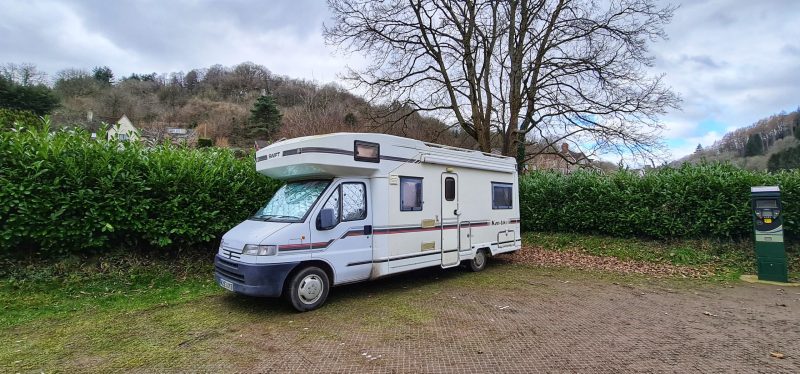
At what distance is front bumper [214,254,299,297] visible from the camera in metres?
5.37

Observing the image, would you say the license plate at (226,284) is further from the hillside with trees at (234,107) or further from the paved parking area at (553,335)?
the hillside with trees at (234,107)

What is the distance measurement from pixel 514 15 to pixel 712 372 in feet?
44.0

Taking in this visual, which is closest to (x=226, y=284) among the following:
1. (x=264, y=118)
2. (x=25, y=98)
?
(x=264, y=118)


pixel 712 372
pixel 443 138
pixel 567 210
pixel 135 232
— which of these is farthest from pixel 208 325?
pixel 443 138

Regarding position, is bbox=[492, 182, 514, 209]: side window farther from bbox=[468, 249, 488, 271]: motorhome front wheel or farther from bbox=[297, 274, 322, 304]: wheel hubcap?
bbox=[297, 274, 322, 304]: wheel hubcap

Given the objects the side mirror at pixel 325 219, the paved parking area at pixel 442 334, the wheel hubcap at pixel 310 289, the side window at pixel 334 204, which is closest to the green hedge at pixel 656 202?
the paved parking area at pixel 442 334

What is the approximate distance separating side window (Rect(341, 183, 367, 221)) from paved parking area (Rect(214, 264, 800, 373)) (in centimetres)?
139

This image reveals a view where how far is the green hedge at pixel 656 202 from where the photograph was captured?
9609 millimetres

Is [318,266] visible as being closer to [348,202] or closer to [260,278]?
[260,278]

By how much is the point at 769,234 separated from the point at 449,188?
656 cm

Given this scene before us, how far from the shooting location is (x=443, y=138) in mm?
20859

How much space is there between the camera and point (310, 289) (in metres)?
5.82

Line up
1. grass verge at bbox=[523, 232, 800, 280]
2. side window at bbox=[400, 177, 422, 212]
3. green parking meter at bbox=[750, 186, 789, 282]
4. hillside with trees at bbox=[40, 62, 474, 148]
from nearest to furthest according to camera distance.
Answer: side window at bbox=[400, 177, 422, 212] < green parking meter at bbox=[750, 186, 789, 282] < grass verge at bbox=[523, 232, 800, 280] < hillside with trees at bbox=[40, 62, 474, 148]

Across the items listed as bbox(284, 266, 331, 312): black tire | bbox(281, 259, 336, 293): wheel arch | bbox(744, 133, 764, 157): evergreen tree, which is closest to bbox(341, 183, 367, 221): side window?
bbox(281, 259, 336, 293): wheel arch
